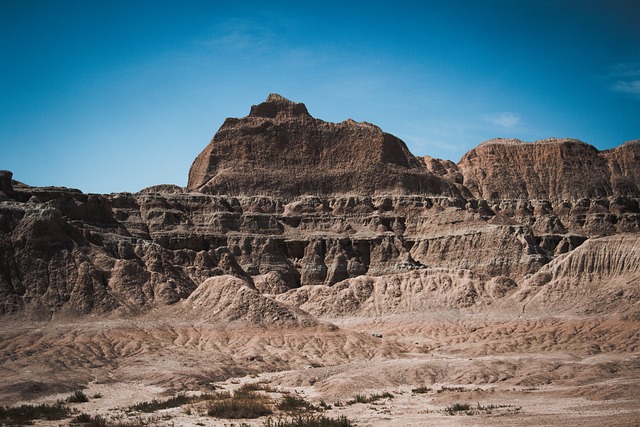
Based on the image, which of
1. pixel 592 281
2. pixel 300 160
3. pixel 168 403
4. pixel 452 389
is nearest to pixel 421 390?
pixel 452 389

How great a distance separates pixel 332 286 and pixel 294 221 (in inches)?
979

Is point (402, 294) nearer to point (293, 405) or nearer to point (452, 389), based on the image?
point (452, 389)

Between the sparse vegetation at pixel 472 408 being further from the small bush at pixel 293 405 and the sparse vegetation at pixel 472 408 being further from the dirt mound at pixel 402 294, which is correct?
the dirt mound at pixel 402 294

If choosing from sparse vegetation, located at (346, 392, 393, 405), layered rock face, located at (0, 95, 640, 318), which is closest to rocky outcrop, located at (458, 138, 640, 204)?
layered rock face, located at (0, 95, 640, 318)

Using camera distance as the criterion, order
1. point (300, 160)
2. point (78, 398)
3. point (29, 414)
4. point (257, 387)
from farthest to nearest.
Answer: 1. point (300, 160)
2. point (257, 387)
3. point (78, 398)
4. point (29, 414)

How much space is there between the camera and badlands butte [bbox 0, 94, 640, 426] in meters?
50.7

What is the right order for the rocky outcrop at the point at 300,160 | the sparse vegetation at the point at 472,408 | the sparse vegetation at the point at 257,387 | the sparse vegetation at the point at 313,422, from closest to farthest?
the sparse vegetation at the point at 313,422, the sparse vegetation at the point at 472,408, the sparse vegetation at the point at 257,387, the rocky outcrop at the point at 300,160

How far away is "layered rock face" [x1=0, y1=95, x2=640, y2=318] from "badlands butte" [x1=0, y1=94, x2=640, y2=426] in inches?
13.1

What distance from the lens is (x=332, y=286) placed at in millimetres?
119062

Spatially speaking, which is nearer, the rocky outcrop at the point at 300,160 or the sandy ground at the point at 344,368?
the sandy ground at the point at 344,368

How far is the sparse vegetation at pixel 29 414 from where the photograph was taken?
37.9 metres

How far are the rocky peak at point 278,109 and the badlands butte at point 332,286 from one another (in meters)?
0.40

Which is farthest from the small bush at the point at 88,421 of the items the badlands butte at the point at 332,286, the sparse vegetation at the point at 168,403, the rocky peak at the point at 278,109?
the rocky peak at the point at 278,109

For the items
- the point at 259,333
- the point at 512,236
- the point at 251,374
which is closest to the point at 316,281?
the point at 512,236
